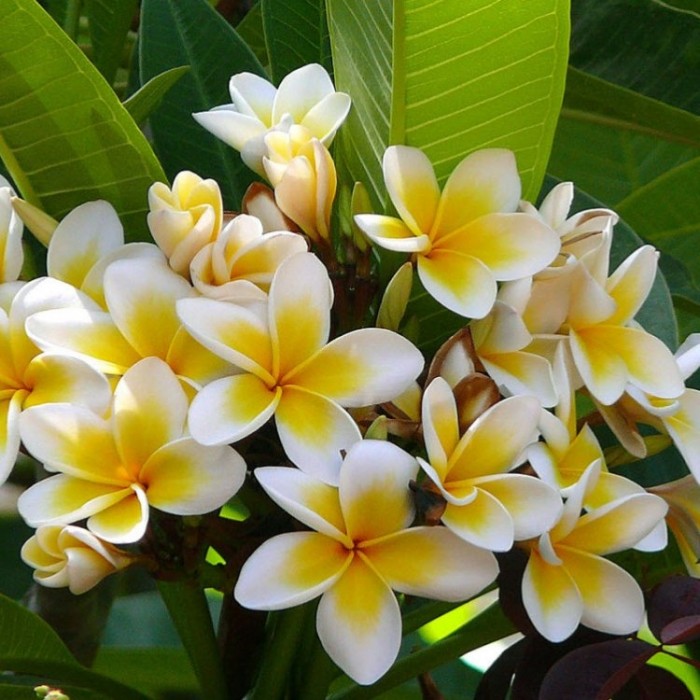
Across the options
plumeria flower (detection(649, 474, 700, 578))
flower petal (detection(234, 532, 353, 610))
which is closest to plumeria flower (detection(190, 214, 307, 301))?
flower petal (detection(234, 532, 353, 610))

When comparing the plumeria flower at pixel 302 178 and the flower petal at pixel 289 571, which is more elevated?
the plumeria flower at pixel 302 178

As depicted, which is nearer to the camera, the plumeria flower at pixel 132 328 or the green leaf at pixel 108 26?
the plumeria flower at pixel 132 328

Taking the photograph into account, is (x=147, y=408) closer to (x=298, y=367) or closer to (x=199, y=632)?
(x=298, y=367)

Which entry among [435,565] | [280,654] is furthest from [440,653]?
[435,565]

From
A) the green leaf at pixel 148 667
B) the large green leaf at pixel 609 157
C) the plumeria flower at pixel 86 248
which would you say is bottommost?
the green leaf at pixel 148 667

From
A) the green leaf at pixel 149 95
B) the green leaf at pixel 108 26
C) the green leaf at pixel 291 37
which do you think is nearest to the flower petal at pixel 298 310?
the green leaf at pixel 149 95

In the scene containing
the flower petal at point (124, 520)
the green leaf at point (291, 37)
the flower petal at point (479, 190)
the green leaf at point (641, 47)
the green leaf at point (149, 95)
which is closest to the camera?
the flower petal at point (124, 520)

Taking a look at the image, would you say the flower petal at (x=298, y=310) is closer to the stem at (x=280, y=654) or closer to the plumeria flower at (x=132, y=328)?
the plumeria flower at (x=132, y=328)

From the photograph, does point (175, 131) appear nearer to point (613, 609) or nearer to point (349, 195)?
point (349, 195)
